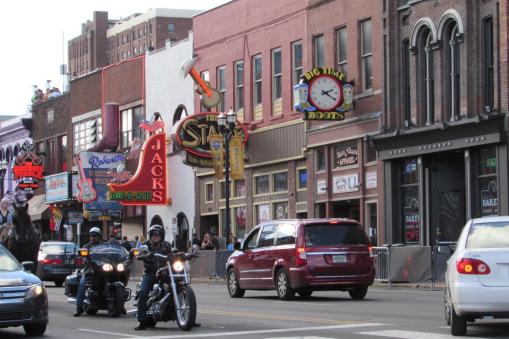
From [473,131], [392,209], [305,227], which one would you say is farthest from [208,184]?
[305,227]

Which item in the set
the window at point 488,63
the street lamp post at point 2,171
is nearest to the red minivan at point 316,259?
the window at point 488,63

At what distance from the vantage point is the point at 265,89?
4759 centimetres

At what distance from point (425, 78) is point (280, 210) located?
10640mm

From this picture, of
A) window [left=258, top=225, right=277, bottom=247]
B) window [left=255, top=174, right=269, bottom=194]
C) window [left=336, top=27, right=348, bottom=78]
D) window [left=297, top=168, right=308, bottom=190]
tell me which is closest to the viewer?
window [left=258, top=225, right=277, bottom=247]

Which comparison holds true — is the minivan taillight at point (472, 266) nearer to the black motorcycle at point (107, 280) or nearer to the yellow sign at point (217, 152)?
the black motorcycle at point (107, 280)

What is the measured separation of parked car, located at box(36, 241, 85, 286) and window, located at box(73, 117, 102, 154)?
24.9 meters

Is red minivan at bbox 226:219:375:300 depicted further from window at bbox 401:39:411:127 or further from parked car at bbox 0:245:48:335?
window at bbox 401:39:411:127

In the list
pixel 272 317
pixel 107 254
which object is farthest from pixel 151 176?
pixel 272 317

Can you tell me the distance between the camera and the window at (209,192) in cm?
5216

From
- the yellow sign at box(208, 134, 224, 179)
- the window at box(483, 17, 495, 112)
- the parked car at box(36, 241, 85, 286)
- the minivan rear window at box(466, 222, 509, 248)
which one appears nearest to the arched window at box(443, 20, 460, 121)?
the window at box(483, 17, 495, 112)

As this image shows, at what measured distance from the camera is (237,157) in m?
45.5

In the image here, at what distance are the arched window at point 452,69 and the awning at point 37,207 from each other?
125 ft

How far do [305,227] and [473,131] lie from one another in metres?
10.7

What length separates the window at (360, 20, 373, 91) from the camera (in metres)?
41.0
